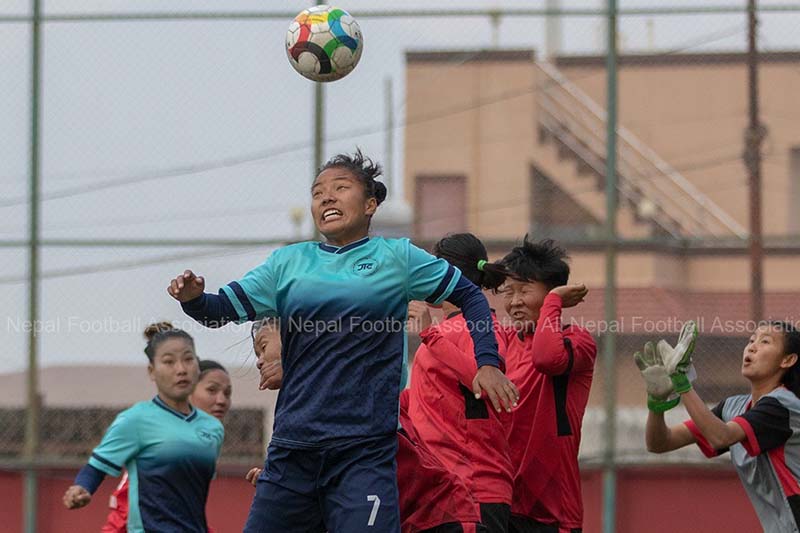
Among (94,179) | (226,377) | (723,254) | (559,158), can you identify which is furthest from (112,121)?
(723,254)

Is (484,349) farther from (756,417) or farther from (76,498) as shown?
(76,498)

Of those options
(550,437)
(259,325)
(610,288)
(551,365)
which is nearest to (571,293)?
(551,365)

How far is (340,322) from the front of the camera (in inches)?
181

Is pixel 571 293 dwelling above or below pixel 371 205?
below

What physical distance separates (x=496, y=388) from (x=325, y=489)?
69 centimetres

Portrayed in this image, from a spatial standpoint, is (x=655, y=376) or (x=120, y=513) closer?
(x=655, y=376)

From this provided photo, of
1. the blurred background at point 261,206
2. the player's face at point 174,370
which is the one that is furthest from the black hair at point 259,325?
the blurred background at point 261,206

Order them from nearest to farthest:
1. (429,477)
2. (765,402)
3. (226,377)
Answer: (429,477), (765,402), (226,377)

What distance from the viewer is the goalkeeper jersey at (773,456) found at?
17.2 ft

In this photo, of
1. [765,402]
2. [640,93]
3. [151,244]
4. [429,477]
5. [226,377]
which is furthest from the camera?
[640,93]

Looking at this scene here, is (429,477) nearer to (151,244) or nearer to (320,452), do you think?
(320,452)

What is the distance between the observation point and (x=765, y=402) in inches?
210

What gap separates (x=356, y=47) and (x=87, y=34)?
3.86 m

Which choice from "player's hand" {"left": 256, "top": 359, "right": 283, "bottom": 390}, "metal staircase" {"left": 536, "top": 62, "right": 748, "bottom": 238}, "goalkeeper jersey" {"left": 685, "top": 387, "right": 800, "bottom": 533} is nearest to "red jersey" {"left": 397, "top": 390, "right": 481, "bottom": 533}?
"player's hand" {"left": 256, "top": 359, "right": 283, "bottom": 390}
